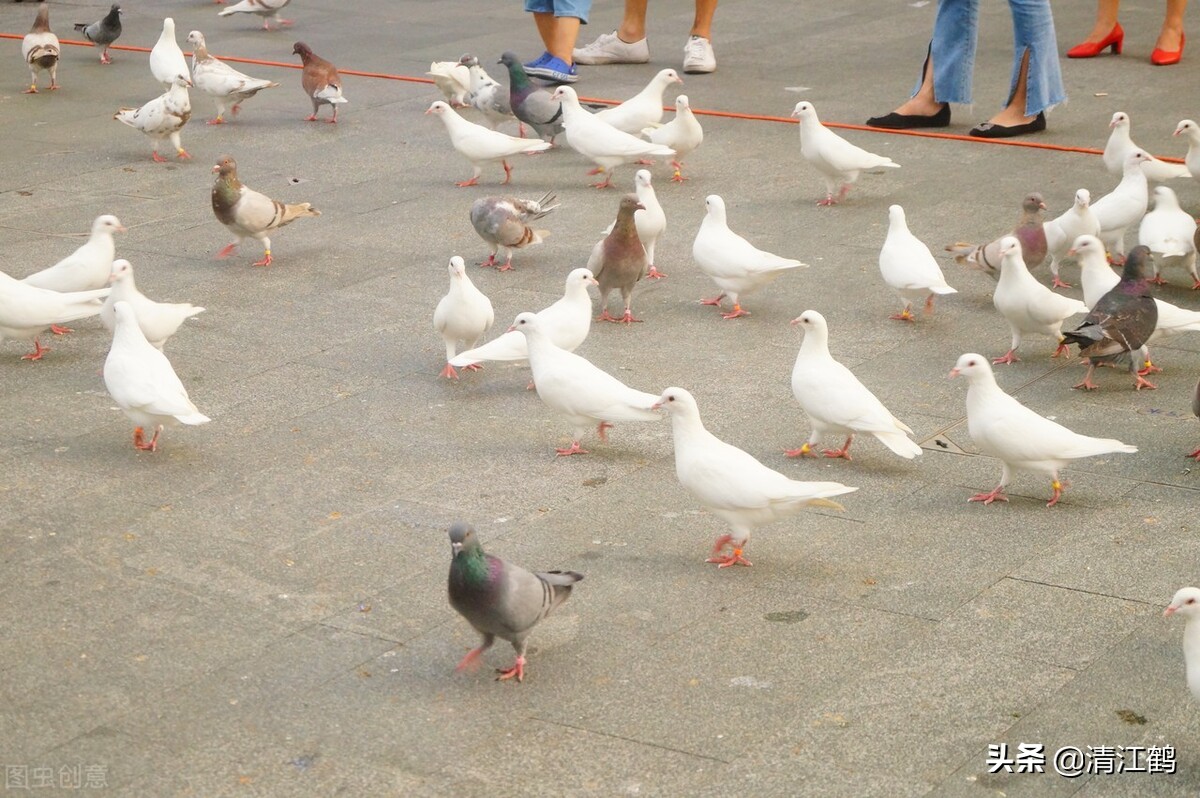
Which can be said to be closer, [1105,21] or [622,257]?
[622,257]

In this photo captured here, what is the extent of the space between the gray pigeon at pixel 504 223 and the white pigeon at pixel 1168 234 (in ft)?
9.99

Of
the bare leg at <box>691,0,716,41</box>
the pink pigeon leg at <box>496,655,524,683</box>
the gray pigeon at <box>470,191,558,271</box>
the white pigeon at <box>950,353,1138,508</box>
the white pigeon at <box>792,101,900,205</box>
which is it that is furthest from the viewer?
the bare leg at <box>691,0,716,41</box>

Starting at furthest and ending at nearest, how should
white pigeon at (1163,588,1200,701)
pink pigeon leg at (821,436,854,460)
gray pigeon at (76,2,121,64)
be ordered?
gray pigeon at (76,2,121,64) < pink pigeon leg at (821,436,854,460) < white pigeon at (1163,588,1200,701)

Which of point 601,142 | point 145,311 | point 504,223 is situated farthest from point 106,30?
point 145,311

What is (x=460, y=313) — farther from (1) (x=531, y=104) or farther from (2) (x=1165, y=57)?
(2) (x=1165, y=57)

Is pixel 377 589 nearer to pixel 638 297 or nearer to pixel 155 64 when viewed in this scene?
pixel 638 297

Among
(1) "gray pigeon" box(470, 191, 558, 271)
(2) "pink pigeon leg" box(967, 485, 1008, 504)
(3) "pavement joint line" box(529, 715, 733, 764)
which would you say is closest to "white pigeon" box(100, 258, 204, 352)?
(1) "gray pigeon" box(470, 191, 558, 271)

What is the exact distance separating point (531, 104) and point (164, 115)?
7.77ft

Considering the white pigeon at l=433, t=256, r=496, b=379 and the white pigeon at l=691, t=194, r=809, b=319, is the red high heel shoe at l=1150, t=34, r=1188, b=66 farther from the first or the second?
the white pigeon at l=433, t=256, r=496, b=379

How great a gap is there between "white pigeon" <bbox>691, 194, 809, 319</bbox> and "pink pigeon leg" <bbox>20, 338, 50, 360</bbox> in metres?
A: 3.01

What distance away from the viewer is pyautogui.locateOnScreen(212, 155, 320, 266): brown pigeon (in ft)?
25.7

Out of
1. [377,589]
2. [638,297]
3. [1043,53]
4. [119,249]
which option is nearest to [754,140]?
[1043,53]

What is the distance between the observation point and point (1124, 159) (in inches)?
321

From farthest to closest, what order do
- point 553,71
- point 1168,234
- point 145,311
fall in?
1. point 553,71
2. point 1168,234
3. point 145,311
